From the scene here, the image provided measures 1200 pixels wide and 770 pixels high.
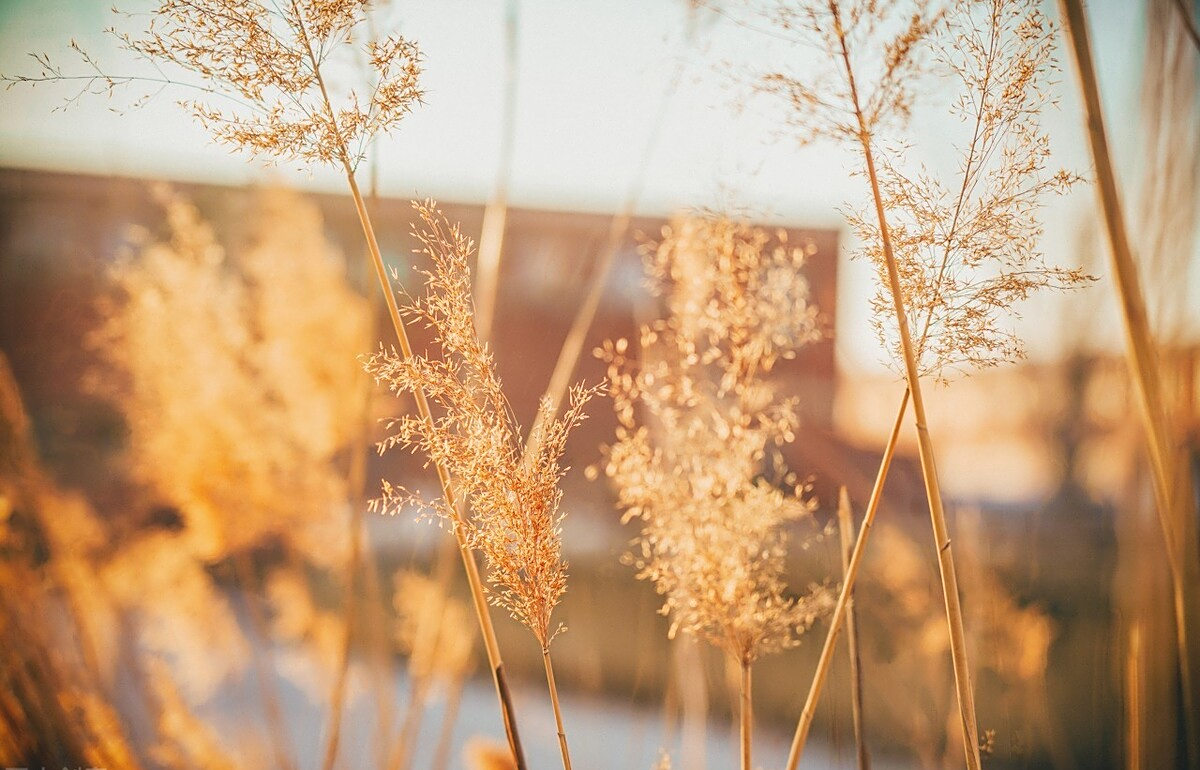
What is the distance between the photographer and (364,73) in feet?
1.95

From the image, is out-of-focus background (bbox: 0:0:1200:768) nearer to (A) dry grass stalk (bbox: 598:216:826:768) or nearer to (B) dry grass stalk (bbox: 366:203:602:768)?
(A) dry grass stalk (bbox: 598:216:826:768)

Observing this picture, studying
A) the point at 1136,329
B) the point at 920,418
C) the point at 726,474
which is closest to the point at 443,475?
the point at 726,474

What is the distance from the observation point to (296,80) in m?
0.51

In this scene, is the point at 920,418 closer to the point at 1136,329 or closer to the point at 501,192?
the point at 1136,329

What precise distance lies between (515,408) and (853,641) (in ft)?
1.43

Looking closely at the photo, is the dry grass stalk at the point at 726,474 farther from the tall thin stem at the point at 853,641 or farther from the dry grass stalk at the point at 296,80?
the dry grass stalk at the point at 296,80

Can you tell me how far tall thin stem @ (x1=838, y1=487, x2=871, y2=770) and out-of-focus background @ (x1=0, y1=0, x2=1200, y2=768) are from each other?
0.04 meters

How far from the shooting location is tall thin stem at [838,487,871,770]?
60 centimetres

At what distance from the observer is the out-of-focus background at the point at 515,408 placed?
2.48 ft

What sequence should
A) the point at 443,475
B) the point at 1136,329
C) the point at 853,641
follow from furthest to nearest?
the point at 853,641, the point at 443,475, the point at 1136,329

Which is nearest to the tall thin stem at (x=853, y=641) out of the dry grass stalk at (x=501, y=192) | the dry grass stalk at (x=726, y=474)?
the dry grass stalk at (x=726, y=474)

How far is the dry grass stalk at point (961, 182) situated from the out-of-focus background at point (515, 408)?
0.10 m

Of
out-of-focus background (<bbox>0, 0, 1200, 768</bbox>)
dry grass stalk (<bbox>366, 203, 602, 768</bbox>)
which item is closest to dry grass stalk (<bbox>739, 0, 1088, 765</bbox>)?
out-of-focus background (<bbox>0, 0, 1200, 768</bbox>)

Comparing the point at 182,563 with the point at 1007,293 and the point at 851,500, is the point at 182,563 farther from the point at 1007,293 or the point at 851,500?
the point at 1007,293
